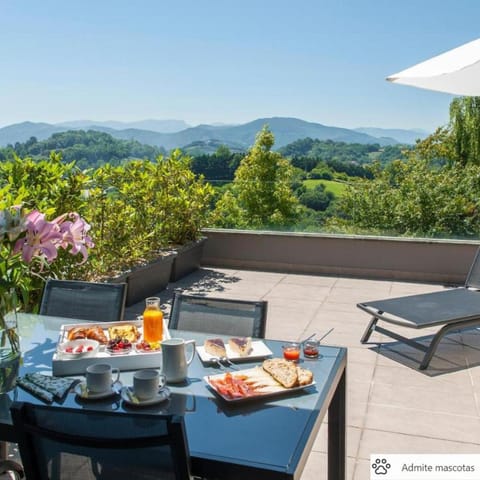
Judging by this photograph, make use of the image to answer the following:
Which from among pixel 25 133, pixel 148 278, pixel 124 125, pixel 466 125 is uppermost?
pixel 124 125

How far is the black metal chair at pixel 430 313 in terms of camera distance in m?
3.70

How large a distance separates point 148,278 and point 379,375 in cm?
283

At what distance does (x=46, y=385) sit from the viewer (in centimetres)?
170

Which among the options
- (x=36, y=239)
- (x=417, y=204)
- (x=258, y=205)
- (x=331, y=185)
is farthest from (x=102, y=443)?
(x=331, y=185)

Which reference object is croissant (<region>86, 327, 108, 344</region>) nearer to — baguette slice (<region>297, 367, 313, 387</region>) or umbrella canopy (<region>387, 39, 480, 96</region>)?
baguette slice (<region>297, 367, 313, 387</region>)

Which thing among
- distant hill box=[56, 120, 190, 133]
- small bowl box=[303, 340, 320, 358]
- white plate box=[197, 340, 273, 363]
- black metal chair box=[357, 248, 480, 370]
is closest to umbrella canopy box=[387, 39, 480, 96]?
black metal chair box=[357, 248, 480, 370]

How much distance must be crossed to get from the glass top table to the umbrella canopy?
276 centimetres

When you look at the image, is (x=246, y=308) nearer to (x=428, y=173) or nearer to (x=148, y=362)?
(x=148, y=362)

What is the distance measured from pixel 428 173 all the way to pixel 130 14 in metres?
9.83

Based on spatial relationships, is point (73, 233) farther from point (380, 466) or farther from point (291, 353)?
point (380, 466)

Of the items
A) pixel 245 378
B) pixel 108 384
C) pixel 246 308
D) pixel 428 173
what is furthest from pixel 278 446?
pixel 428 173

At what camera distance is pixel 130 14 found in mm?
13984

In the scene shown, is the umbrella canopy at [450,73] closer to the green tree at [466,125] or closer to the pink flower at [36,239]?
the pink flower at [36,239]

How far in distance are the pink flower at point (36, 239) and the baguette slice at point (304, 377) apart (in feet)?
2.85
